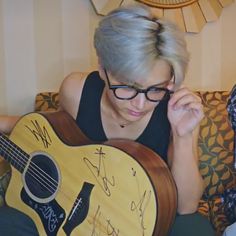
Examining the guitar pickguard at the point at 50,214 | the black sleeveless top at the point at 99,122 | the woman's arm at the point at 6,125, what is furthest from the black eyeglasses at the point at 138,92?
the woman's arm at the point at 6,125

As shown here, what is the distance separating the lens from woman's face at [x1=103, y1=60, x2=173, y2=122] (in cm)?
121

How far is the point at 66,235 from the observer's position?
1283 mm

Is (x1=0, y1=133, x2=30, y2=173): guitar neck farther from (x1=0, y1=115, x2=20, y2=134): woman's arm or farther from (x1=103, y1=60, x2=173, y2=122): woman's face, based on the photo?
(x1=103, y1=60, x2=173, y2=122): woman's face

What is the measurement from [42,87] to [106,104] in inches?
22.7

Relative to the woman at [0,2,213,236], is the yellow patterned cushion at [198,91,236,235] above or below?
below

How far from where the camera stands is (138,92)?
1.23 metres

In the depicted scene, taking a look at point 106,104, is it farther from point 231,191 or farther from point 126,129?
point 231,191

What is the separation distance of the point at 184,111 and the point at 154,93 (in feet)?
0.38

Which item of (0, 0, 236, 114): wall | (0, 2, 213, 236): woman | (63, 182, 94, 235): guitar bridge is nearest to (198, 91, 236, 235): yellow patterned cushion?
(0, 2, 213, 236): woman

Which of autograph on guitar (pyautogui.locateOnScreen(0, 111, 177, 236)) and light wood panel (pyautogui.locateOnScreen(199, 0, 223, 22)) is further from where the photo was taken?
light wood panel (pyautogui.locateOnScreen(199, 0, 223, 22))

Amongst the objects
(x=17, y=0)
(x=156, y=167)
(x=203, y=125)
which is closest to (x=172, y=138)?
(x=156, y=167)
